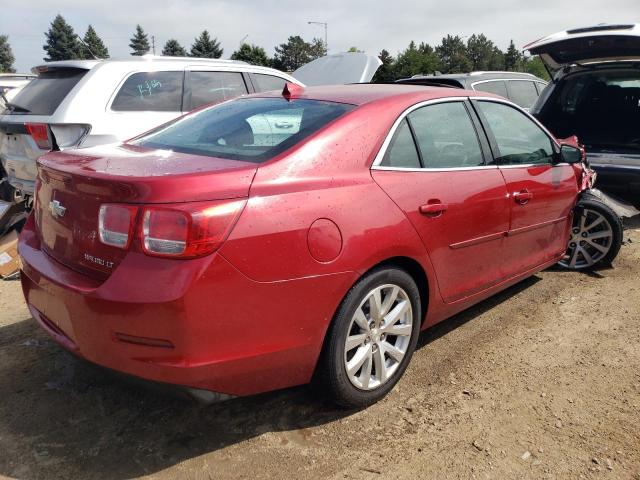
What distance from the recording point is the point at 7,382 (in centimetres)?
308

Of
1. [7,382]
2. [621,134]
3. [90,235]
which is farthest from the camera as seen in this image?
[621,134]

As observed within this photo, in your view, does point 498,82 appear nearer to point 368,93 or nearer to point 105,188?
point 368,93

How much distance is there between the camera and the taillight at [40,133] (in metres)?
4.81

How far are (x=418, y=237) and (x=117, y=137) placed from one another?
3245 mm

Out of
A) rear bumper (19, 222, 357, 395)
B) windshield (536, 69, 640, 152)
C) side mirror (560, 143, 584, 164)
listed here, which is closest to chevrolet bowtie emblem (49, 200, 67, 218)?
rear bumper (19, 222, 357, 395)

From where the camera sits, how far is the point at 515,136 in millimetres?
3871

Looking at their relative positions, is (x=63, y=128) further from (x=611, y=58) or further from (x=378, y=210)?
(x=611, y=58)

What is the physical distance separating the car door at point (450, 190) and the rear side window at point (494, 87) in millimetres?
5620

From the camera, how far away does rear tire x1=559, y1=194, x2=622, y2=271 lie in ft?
15.3

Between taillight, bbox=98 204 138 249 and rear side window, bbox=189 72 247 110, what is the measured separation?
3580 millimetres

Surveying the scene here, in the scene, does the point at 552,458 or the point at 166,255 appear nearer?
the point at 166,255

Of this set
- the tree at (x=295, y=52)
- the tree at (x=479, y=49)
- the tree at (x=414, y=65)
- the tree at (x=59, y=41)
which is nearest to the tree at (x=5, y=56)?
the tree at (x=59, y=41)

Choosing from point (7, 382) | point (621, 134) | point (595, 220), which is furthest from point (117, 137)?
point (621, 134)

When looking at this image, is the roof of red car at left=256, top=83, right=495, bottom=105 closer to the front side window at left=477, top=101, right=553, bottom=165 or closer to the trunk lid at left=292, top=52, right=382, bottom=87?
the front side window at left=477, top=101, right=553, bottom=165
